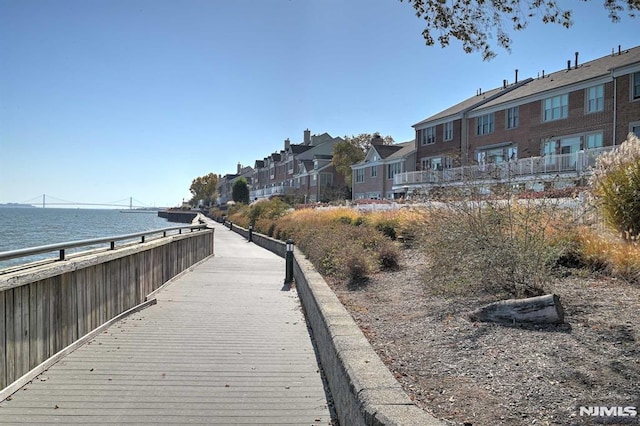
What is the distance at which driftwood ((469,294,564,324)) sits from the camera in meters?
5.12

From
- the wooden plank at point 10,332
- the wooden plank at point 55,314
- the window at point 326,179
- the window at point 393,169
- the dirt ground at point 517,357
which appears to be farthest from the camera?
the window at point 326,179

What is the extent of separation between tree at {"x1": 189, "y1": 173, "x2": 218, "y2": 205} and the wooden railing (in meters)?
122

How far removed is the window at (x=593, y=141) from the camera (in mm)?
27156

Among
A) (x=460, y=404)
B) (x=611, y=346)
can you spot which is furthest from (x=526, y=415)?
(x=611, y=346)

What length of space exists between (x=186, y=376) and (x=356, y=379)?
2.53 m

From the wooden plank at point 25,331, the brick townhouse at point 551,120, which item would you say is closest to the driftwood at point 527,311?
the wooden plank at point 25,331

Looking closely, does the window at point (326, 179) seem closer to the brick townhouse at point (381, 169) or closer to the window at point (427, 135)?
the brick townhouse at point (381, 169)

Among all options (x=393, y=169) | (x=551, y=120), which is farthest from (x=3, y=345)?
(x=393, y=169)

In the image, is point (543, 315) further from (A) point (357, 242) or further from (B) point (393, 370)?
(A) point (357, 242)

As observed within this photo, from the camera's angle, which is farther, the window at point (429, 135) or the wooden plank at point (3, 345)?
the window at point (429, 135)

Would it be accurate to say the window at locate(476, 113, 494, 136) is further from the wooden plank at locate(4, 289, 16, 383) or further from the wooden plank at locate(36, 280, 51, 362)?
the wooden plank at locate(4, 289, 16, 383)

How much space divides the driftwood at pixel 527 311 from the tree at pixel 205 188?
415 ft

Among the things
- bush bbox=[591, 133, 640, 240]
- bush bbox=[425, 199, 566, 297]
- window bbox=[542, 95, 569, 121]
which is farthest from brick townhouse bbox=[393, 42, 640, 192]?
bush bbox=[425, 199, 566, 297]

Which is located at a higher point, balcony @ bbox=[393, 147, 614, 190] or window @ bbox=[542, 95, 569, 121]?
window @ bbox=[542, 95, 569, 121]
